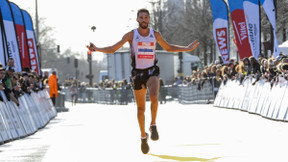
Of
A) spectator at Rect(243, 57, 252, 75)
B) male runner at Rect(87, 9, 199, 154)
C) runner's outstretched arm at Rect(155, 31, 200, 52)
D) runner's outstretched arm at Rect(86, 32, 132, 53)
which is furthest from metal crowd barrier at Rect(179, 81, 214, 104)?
runner's outstretched arm at Rect(86, 32, 132, 53)

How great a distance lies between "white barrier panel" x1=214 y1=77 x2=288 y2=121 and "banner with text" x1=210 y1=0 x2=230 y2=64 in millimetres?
1975

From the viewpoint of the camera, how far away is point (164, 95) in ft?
132

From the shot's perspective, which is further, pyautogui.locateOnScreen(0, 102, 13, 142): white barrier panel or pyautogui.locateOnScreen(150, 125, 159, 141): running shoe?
pyautogui.locateOnScreen(0, 102, 13, 142): white barrier panel

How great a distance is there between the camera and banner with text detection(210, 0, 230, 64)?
28.4 m

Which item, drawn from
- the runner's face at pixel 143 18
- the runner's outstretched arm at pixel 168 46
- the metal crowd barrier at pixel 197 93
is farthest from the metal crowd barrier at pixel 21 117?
Answer: the metal crowd barrier at pixel 197 93

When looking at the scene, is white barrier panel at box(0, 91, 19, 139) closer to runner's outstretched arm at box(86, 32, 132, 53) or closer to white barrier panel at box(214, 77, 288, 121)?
runner's outstretched arm at box(86, 32, 132, 53)

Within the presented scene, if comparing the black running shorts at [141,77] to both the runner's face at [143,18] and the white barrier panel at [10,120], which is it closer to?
the runner's face at [143,18]

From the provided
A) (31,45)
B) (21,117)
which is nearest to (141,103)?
(21,117)

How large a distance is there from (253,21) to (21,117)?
1100 centimetres

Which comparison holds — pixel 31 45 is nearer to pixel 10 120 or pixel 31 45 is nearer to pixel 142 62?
pixel 10 120

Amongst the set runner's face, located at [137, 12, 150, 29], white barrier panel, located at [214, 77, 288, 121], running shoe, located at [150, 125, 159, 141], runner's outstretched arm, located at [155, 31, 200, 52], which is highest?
runner's face, located at [137, 12, 150, 29]

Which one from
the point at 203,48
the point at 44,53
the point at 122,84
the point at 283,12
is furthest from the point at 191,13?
the point at 44,53

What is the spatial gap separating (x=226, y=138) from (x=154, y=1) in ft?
179

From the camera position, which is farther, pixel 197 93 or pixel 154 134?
pixel 197 93
